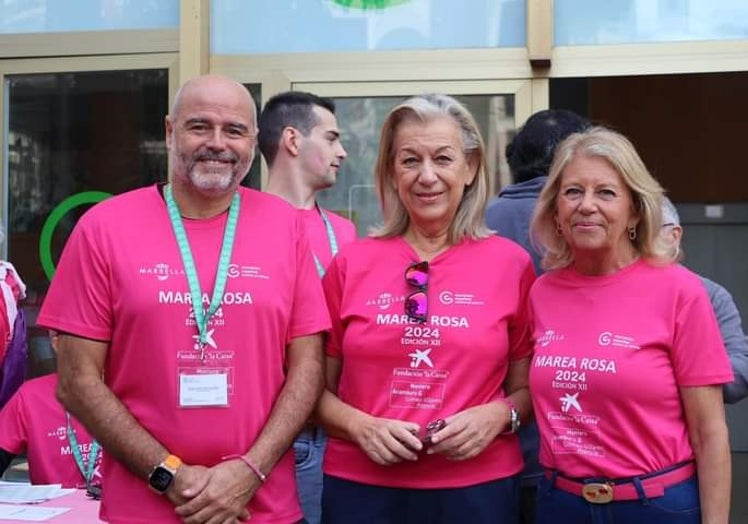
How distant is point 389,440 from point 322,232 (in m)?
1.31

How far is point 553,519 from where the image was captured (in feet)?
8.05

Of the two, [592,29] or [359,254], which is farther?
[592,29]

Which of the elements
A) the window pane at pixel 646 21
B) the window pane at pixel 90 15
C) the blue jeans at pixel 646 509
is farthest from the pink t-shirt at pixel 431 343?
the window pane at pixel 90 15

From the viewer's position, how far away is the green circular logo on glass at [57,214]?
5430mm

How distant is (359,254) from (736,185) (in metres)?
6.90

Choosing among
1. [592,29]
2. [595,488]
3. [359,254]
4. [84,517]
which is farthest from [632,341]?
[592,29]

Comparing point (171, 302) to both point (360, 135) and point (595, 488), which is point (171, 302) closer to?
point (595, 488)

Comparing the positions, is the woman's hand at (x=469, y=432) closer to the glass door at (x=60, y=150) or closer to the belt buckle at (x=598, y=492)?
the belt buckle at (x=598, y=492)

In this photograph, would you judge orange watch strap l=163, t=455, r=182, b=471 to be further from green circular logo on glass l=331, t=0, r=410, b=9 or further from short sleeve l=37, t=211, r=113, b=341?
green circular logo on glass l=331, t=0, r=410, b=9

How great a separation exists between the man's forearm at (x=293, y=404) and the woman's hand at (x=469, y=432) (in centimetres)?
32

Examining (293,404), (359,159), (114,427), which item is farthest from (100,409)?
(359,159)

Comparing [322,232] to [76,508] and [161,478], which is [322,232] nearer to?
[76,508]

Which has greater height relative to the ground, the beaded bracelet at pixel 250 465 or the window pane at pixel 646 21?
the window pane at pixel 646 21

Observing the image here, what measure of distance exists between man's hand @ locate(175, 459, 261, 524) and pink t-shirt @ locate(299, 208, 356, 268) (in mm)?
1168
